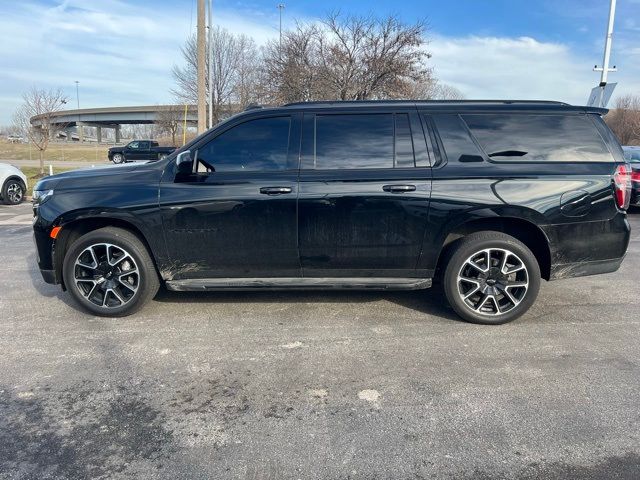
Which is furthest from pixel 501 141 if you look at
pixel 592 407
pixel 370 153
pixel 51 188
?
pixel 51 188

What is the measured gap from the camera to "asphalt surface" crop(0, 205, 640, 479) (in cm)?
240

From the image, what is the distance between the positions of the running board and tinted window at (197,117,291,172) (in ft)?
3.39

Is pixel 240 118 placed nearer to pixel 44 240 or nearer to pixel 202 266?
pixel 202 266

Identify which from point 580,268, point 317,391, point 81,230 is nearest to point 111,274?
point 81,230

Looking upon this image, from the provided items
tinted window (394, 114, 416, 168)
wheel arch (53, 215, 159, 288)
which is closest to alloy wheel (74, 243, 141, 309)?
wheel arch (53, 215, 159, 288)

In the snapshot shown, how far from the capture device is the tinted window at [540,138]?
4.05m

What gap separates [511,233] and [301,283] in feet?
6.65

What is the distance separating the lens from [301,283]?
4156mm

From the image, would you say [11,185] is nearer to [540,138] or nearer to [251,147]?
[251,147]

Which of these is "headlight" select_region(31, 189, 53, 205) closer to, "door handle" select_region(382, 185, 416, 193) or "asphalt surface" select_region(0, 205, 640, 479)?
"asphalt surface" select_region(0, 205, 640, 479)

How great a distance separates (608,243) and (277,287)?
307 cm

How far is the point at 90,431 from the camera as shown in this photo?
2.64 meters

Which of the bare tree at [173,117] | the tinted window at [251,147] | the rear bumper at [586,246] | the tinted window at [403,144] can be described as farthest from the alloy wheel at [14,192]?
the bare tree at [173,117]

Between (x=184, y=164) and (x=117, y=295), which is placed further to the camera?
(x=117, y=295)
